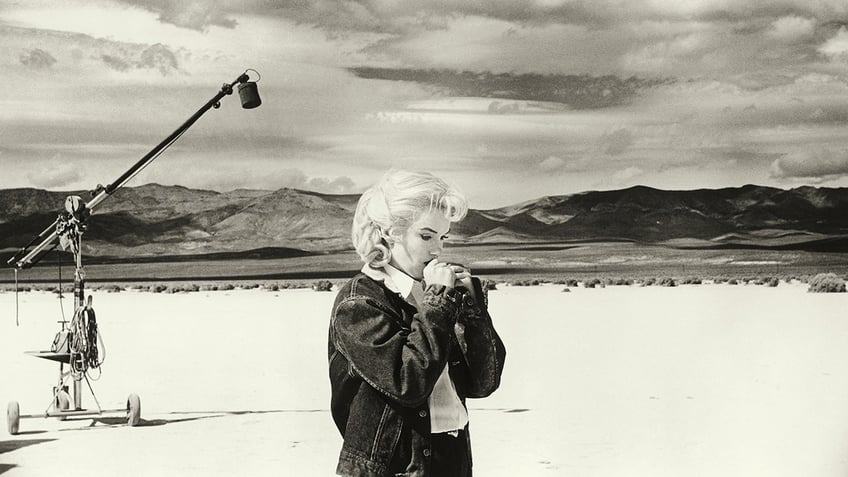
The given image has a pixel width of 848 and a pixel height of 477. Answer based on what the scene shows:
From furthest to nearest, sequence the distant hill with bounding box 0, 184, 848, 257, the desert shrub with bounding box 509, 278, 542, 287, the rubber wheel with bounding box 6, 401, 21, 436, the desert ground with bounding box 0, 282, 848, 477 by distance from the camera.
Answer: the desert shrub with bounding box 509, 278, 542, 287
the distant hill with bounding box 0, 184, 848, 257
the rubber wheel with bounding box 6, 401, 21, 436
the desert ground with bounding box 0, 282, 848, 477

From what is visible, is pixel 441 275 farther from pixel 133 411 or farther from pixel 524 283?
pixel 524 283

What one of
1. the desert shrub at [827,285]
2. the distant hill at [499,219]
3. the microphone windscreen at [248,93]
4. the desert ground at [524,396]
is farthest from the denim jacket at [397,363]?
the desert shrub at [827,285]

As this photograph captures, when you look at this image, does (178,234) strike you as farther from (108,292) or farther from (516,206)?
(516,206)

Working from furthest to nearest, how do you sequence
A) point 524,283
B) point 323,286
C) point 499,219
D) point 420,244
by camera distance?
point 524,283 → point 323,286 → point 499,219 → point 420,244

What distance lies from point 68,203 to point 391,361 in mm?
3809

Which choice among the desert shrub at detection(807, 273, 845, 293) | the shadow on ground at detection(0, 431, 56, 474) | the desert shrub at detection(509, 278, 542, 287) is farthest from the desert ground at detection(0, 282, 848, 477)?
the desert shrub at detection(509, 278, 542, 287)

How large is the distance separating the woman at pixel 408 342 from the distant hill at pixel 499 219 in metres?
9.06

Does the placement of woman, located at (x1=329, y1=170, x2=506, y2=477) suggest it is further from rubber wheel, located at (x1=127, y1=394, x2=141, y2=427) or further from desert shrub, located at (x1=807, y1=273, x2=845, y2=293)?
desert shrub, located at (x1=807, y1=273, x2=845, y2=293)

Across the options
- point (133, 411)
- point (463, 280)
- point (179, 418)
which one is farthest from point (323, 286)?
point (463, 280)

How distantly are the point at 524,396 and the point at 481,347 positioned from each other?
5.51 metres

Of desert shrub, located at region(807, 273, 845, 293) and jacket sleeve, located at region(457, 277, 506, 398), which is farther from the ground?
jacket sleeve, located at region(457, 277, 506, 398)

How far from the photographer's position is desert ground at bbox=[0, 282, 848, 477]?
213 inches

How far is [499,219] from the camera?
16266 mm

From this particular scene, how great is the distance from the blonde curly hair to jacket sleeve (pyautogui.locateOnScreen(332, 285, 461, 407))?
0.14m
